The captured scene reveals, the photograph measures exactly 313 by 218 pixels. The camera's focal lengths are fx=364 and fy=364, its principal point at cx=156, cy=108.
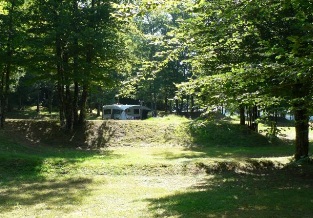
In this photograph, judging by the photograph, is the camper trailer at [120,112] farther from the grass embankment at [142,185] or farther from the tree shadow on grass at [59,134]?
the grass embankment at [142,185]

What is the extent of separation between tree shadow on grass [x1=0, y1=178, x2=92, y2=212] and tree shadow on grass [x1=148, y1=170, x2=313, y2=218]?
2383mm

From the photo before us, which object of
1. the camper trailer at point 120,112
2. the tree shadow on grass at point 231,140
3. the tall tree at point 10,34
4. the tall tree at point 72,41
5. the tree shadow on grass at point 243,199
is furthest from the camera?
the camper trailer at point 120,112

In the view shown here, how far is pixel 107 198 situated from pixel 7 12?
16508 mm

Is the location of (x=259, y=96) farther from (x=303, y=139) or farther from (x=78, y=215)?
(x=303, y=139)

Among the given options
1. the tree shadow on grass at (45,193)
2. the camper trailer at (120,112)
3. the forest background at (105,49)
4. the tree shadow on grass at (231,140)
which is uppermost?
the forest background at (105,49)

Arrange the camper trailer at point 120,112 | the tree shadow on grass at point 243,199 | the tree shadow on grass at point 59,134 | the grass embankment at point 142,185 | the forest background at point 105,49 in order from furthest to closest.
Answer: the camper trailer at point 120,112 → the tree shadow on grass at point 59,134 → the forest background at point 105,49 → the grass embankment at point 142,185 → the tree shadow on grass at point 243,199

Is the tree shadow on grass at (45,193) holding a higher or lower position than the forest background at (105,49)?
lower

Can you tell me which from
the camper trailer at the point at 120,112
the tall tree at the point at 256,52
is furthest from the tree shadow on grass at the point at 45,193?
the camper trailer at the point at 120,112

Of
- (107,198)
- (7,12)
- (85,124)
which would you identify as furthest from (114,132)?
(107,198)

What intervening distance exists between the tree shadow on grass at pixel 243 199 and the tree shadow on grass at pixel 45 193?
2.38 meters

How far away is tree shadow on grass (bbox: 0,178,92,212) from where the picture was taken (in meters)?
9.58

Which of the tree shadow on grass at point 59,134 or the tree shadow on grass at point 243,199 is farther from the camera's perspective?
the tree shadow on grass at point 59,134

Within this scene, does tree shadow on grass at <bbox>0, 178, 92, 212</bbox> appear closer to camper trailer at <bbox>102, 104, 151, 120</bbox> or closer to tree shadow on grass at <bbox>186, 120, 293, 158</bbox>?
tree shadow on grass at <bbox>186, 120, 293, 158</bbox>

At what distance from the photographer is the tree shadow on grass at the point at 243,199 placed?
8.31 metres
